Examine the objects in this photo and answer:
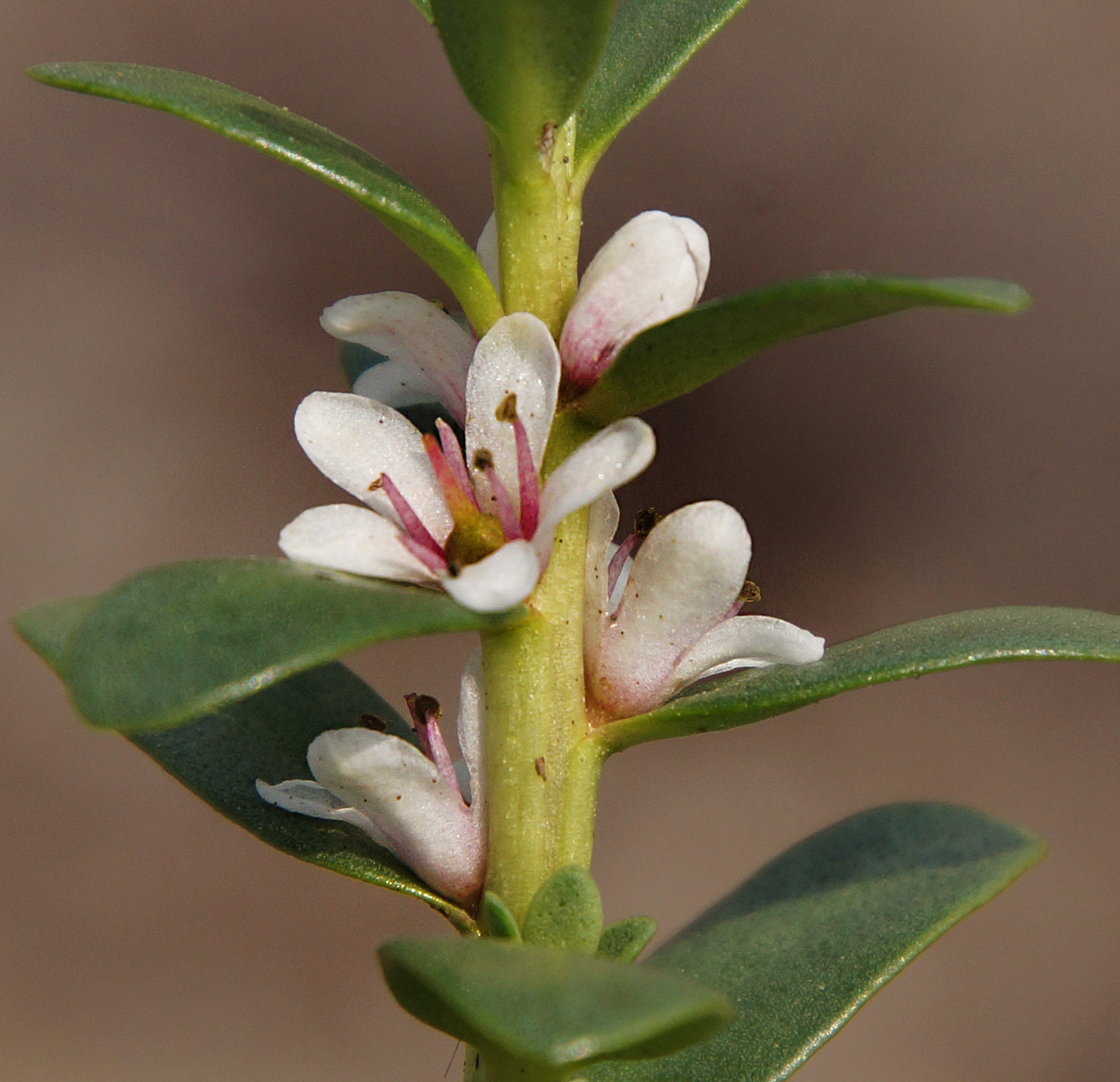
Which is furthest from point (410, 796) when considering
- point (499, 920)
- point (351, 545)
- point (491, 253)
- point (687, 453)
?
point (687, 453)

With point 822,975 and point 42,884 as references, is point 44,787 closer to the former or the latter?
point 42,884

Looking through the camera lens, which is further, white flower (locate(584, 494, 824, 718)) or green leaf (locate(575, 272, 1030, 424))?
white flower (locate(584, 494, 824, 718))

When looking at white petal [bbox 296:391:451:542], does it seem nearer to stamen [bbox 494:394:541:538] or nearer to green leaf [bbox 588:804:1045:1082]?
stamen [bbox 494:394:541:538]

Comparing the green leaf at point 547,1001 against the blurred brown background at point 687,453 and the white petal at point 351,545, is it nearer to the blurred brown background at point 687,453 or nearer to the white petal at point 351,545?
the white petal at point 351,545

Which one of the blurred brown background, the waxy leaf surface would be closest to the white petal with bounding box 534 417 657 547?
the waxy leaf surface

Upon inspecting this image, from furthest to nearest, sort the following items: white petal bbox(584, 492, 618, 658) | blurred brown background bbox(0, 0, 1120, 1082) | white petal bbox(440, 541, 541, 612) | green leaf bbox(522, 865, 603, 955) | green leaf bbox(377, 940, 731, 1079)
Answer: blurred brown background bbox(0, 0, 1120, 1082) < white petal bbox(584, 492, 618, 658) < green leaf bbox(522, 865, 603, 955) < white petal bbox(440, 541, 541, 612) < green leaf bbox(377, 940, 731, 1079)

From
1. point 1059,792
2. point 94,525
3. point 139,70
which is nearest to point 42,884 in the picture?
point 94,525
